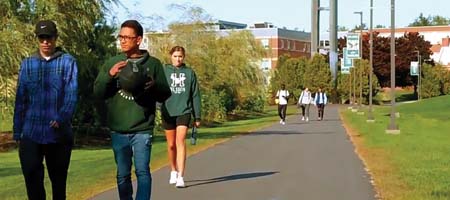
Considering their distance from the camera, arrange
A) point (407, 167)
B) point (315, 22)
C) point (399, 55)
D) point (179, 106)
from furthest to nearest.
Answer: point (399, 55) → point (315, 22) → point (407, 167) → point (179, 106)

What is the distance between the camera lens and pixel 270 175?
1438cm

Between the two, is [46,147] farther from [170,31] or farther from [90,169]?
[170,31]

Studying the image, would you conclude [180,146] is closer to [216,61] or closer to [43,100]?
[43,100]

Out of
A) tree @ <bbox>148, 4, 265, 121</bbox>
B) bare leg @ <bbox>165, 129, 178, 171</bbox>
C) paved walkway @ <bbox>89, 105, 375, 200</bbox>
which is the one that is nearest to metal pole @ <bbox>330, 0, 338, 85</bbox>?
tree @ <bbox>148, 4, 265, 121</bbox>

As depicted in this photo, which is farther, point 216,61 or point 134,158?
point 216,61

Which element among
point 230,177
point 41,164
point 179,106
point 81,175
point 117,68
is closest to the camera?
point 117,68

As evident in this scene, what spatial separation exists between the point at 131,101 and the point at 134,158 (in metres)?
0.53

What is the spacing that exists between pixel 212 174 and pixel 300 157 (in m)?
4.37

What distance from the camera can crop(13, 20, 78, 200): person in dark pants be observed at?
788cm

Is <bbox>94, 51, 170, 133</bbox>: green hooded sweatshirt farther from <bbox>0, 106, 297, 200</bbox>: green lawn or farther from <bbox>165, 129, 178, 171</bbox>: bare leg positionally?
<bbox>165, 129, 178, 171</bbox>: bare leg

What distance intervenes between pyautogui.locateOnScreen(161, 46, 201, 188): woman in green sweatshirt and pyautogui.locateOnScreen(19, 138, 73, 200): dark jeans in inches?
158

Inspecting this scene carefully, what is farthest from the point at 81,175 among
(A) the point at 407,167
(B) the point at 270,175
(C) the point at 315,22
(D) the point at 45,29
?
(C) the point at 315,22

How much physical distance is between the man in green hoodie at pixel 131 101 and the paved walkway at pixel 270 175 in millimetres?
3321

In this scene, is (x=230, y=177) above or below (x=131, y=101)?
below
